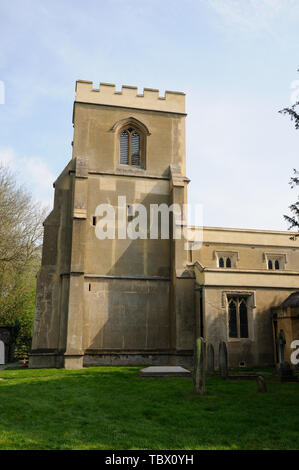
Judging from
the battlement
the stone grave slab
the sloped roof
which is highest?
the battlement

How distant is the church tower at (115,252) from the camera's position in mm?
18672

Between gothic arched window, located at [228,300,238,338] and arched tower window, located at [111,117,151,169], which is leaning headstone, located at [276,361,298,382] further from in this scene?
arched tower window, located at [111,117,151,169]

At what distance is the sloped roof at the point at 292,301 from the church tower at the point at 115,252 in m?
4.17

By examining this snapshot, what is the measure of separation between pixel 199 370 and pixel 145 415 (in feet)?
8.62

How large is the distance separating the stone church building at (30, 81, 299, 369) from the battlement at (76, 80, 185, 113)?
58mm

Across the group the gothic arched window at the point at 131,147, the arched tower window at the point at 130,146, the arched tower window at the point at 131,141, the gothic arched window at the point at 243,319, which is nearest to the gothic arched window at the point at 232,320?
the gothic arched window at the point at 243,319

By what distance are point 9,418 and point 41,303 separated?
37.0 ft

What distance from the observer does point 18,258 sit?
86.4 ft

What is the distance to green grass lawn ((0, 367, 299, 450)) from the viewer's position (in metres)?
6.46

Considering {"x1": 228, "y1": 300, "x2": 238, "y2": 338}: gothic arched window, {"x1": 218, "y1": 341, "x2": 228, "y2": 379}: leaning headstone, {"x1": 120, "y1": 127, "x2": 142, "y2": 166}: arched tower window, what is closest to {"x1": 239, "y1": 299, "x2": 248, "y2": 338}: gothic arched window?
{"x1": 228, "y1": 300, "x2": 238, "y2": 338}: gothic arched window

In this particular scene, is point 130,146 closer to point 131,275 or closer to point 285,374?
point 131,275

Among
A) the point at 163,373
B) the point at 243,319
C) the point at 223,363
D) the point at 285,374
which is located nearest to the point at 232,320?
the point at 243,319
